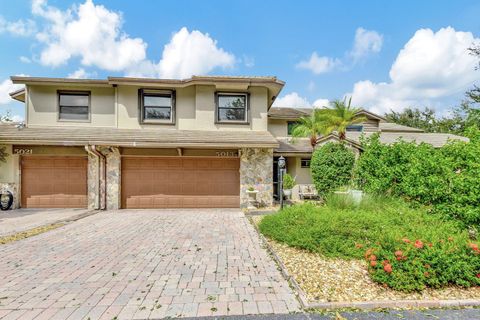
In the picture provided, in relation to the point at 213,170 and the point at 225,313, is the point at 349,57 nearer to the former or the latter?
the point at 213,170

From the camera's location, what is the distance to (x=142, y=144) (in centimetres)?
1065

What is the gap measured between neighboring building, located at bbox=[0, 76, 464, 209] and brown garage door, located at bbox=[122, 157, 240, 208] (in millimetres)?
48

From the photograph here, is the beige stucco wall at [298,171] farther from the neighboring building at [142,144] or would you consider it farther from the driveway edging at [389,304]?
the driveway edging at [389,304]

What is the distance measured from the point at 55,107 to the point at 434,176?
1571 centimetres

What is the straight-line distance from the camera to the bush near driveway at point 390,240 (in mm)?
4008

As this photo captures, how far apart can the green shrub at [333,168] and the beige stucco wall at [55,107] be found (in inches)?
413

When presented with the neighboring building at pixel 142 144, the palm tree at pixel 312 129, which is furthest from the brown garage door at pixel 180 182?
the palm tree at pixel 312 129

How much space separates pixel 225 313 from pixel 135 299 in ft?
4.63

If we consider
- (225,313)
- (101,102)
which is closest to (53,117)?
(101,102)

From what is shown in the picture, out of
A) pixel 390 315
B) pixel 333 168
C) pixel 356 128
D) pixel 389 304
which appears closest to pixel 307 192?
pixel 333 168

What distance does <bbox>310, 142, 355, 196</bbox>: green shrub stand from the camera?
1112 centimetres

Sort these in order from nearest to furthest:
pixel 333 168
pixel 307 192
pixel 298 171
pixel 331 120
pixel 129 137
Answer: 1. pixel 129 137
2. pixel 333 168
3. pixel 331 120
4. pixel 307 192
5. pixel 298 171

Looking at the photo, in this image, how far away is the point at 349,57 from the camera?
14.1 m

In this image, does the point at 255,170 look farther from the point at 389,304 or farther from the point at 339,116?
the point at 389,304
